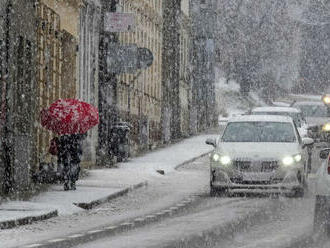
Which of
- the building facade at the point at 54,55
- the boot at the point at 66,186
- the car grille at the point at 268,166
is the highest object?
the building facade at the point at 54,55

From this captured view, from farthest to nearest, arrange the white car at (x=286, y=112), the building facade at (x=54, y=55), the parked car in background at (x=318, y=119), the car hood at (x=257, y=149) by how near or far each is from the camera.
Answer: the parked car in background at (x=318, y=119)
the white car at (x=286, y=112)
the building facade at (x=54, y=55)
the car hood at (x=257, y=149)

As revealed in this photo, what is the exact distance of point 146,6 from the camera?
47125 mm

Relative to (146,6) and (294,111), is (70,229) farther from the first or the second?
(146,6)

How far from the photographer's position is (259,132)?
87.4 feet

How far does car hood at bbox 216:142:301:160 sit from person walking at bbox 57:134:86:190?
261cm

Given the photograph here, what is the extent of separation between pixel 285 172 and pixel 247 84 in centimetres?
6997

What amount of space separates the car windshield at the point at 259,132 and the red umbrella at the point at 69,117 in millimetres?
2693

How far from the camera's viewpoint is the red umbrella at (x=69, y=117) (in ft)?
82.1

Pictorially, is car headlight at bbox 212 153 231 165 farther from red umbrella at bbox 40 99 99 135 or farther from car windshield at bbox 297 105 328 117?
car windshield at bbox 297 105 328 117

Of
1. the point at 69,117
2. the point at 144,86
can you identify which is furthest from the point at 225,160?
the point at 144,86

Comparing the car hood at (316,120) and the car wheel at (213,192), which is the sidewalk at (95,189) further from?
the car hood at (316,120)

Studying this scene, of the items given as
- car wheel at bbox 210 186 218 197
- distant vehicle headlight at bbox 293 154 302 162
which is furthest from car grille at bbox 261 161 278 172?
car wheel at bbox 210 186 218 197

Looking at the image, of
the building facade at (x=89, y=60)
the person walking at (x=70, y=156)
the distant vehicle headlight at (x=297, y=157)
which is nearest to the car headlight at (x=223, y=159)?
the distant vehicle headlight at (x=297, y=157)

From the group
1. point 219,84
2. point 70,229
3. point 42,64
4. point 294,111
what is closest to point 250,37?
point 219,84
